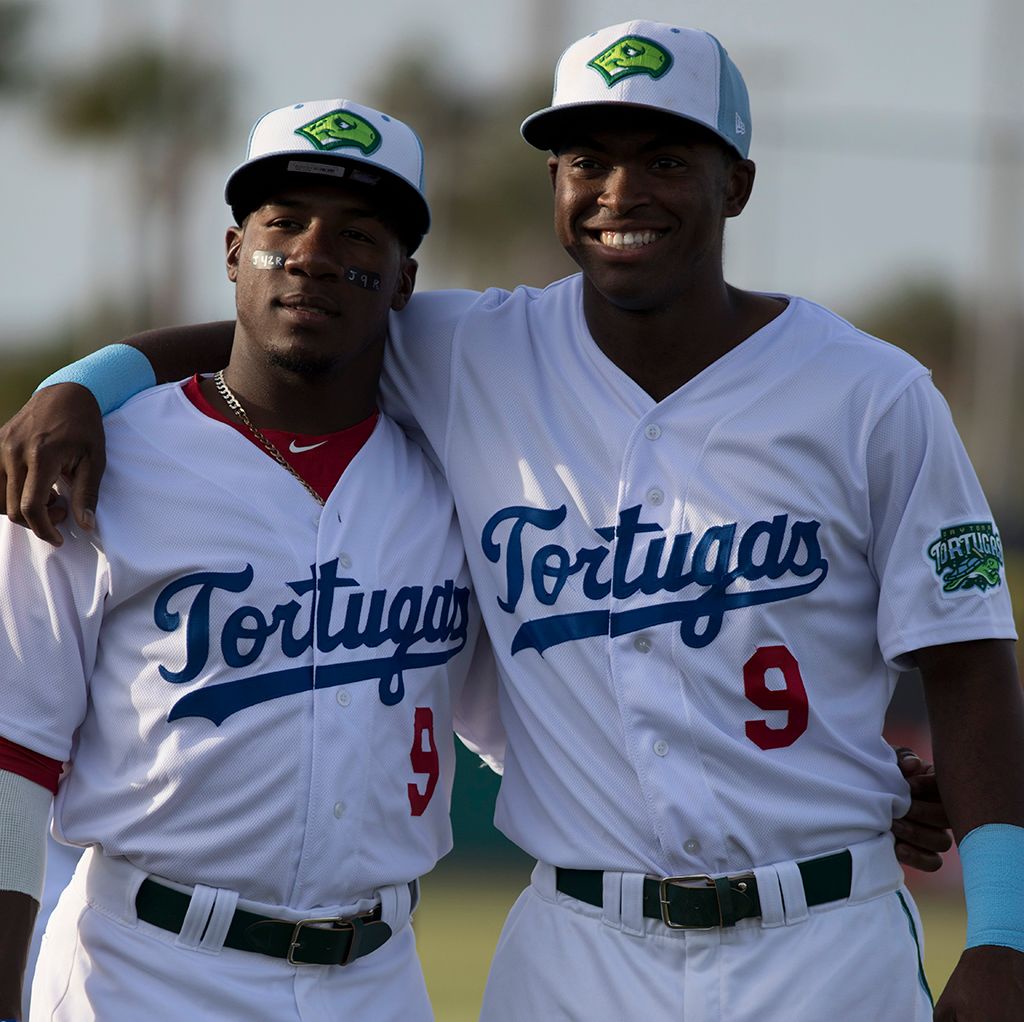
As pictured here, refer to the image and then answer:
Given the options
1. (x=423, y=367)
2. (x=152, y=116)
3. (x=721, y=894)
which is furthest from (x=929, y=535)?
(x=152, y=116)

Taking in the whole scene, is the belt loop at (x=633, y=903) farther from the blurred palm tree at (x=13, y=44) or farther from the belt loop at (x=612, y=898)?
the blurred palm tree at (x=13, y=44)

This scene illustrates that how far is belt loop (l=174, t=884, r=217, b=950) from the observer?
2.86 m

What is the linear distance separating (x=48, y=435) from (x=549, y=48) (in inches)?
542

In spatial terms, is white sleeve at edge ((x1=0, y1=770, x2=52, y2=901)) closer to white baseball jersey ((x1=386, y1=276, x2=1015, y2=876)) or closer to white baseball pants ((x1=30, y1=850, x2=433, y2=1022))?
white baseball pants ((x1=30, y1=850, x2=433, y2=1022))

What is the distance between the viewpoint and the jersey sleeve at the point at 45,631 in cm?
284

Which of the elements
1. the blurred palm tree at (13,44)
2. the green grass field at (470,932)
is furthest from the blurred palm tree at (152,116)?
the green grass field at (470,932)

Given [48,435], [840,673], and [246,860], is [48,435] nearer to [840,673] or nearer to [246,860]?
[246,860]

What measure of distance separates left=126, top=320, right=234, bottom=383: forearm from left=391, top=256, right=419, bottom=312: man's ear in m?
0.39

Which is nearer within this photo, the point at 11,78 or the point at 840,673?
the point at 840,673

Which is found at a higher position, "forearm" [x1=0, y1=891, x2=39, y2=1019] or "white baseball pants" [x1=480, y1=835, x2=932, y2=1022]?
"forearm" [x1=0, y1=891, x2=39, y2=1019]

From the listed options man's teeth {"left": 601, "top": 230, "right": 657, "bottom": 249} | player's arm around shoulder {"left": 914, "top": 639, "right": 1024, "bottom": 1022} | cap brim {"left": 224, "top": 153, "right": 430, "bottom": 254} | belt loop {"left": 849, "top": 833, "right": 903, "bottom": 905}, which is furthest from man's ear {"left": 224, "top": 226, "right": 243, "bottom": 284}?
belt loop {"left": 849, "top": 833, "right": 903, "bottom": 905}

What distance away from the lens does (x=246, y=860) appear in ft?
9.45

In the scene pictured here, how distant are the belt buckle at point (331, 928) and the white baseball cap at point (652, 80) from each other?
1499 millimetres

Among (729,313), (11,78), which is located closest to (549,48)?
(11,78)
